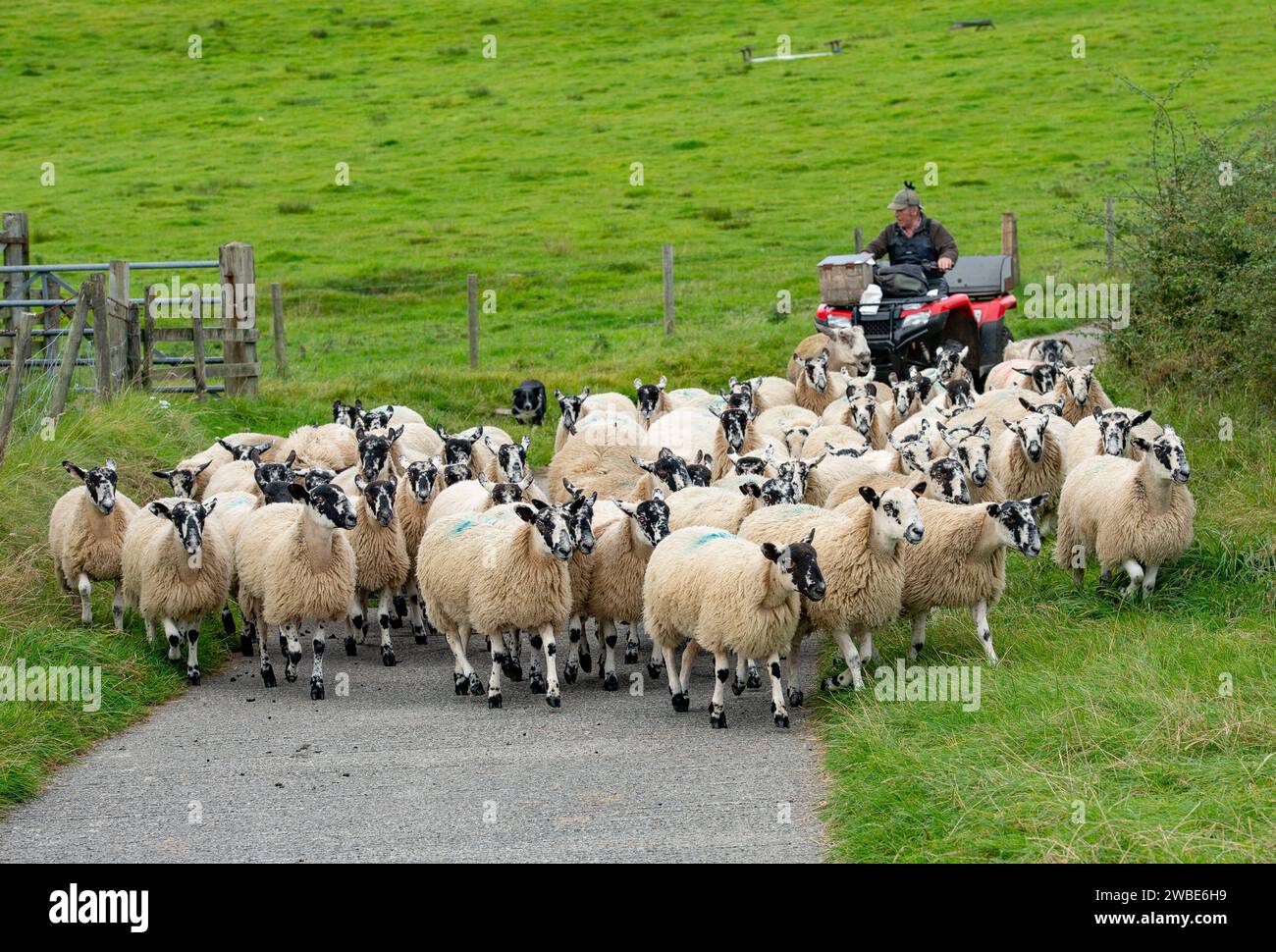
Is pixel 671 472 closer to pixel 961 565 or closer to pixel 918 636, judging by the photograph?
pixel 918 636

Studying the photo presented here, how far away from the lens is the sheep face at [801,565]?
936 centimetres

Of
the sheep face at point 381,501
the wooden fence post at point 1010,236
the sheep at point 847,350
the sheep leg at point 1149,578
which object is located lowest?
the sheep leg at point 1149,578

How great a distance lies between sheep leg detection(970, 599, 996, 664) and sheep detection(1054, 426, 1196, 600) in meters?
1.39

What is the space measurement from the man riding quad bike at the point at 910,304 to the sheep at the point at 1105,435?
478 centimetres

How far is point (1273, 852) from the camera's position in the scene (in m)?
6.29

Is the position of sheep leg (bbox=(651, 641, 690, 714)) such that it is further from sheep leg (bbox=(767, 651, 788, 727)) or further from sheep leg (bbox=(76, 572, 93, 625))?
sheep leg (bbox=(76, 572, 93, 625))

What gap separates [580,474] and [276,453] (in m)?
3.30

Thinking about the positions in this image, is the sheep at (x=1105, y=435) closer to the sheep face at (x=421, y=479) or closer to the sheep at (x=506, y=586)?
the sheep at (x=506, y=586)

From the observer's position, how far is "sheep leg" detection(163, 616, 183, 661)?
11281 millimetres

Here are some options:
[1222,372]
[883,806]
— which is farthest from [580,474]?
[883,806]

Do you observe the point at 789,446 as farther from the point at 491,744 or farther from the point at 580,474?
the point at 491,744

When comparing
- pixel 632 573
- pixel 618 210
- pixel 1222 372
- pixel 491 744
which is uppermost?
pixel 618 210

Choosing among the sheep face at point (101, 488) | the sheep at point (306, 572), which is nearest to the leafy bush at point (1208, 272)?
the sheep at point (306, 572)

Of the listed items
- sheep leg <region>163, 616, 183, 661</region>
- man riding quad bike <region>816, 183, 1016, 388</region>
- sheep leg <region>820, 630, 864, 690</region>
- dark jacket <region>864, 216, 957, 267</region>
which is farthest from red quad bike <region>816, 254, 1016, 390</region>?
sheep leg <region>163, 616, 183, 661</region>
